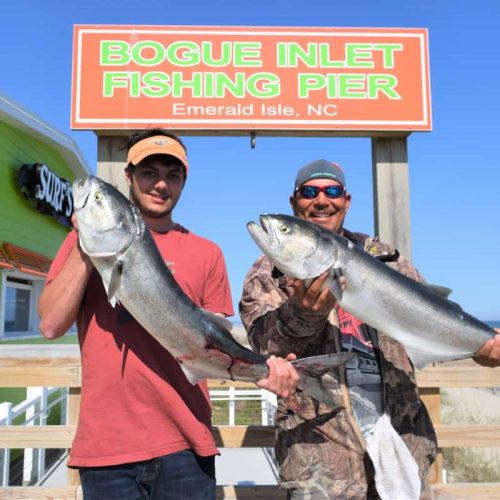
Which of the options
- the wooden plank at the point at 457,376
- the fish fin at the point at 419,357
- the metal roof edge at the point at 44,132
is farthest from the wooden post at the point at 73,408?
the metal roof edge at the point at 44,132

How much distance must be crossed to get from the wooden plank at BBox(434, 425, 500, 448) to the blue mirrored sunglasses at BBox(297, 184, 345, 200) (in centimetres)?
202

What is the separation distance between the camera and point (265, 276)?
3242 millimetres

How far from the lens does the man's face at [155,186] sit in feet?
9.75

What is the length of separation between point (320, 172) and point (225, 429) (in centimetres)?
205

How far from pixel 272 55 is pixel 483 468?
32.5 ft

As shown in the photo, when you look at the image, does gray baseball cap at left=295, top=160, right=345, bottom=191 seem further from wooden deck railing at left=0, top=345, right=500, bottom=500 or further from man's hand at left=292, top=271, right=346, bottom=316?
wooden deck railing at left=0, top=345, right=500, bottom=500

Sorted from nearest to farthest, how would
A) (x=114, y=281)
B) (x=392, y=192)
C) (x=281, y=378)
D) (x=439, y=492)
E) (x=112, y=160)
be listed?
(x=114, y=281) < (x=281, y=378) < (x=439, y=492) < (x=112, y=160) < (x=392, y=192)

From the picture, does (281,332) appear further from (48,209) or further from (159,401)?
(48,209)

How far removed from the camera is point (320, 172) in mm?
3336

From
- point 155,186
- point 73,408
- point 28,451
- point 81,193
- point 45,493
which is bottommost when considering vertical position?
point 28,451

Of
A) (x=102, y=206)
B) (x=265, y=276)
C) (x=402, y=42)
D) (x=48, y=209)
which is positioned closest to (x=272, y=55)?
(x=402, y=42)

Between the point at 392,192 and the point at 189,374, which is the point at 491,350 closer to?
the point at 189,374

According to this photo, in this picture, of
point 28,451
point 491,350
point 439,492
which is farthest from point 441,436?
point 28,451

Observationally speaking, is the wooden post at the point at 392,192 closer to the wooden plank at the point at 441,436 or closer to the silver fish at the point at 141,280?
the wooden plank at the point at 441,436
